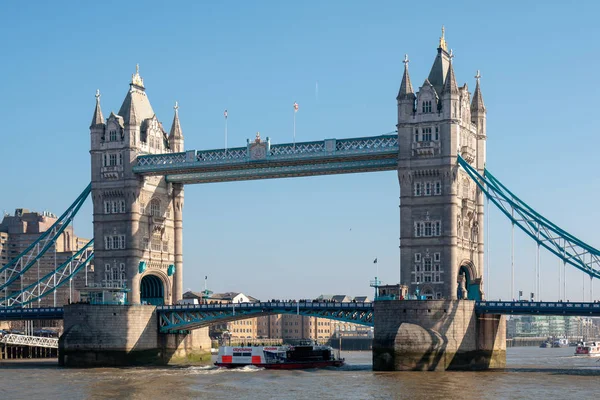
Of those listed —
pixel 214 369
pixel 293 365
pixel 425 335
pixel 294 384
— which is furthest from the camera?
pixel 293 365

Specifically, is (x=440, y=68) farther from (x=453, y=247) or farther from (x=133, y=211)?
(x=133, y=211)

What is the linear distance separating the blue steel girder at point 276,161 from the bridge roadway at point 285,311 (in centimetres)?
1372

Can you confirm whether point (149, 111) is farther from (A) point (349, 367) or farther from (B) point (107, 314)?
(A) point (349, 367)

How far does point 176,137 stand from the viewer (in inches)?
4990

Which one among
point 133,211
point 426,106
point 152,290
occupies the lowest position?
point 152,290

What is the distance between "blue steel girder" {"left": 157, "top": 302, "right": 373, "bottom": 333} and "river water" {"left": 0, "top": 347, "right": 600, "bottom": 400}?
17.2 feet

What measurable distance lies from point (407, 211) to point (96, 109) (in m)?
38.4

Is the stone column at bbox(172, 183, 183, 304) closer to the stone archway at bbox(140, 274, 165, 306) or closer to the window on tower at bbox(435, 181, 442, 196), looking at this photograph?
the stone archway at bbox(140, 274, 165, 306)

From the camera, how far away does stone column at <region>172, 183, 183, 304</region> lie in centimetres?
12312

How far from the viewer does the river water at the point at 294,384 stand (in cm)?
7662

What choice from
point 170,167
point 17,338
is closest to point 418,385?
point 170,167

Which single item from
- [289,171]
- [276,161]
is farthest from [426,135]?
[276,161]

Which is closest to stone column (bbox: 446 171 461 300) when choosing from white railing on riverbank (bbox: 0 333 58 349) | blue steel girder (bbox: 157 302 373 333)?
blue steel girder (bbox: 157 302 373 333)

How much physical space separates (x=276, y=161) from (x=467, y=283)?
22.4 meters
